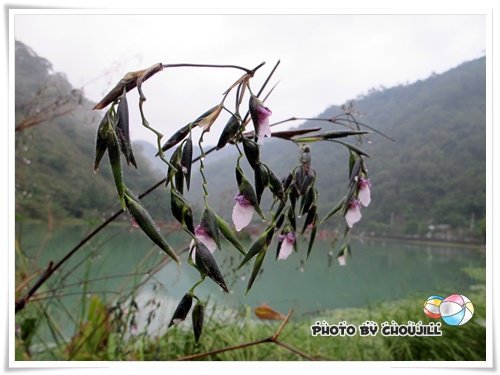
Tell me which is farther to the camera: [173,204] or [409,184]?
[409,184]

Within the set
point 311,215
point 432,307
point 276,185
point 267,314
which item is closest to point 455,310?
point 432,307

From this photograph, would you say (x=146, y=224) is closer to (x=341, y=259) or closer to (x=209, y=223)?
(x=209, y=223)

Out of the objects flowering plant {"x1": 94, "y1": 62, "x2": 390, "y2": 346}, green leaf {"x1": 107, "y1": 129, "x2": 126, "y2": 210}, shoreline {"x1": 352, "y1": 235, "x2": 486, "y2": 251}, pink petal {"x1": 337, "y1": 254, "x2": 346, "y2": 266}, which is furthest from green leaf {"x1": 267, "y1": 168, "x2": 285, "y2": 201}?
shoreline {"x1": 352, "y1": 235, "x2": 486, "y2": 251}

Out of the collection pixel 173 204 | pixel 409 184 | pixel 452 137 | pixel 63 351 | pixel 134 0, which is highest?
pixel 134 0

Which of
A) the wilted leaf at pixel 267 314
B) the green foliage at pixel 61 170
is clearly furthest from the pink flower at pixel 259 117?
the green foliage at pixel 61 170

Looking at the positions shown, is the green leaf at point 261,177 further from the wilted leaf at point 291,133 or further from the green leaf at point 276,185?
the wilted leaf at point 291,133
